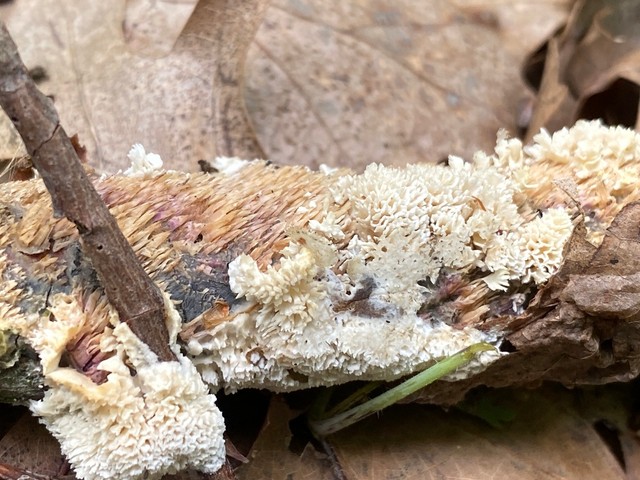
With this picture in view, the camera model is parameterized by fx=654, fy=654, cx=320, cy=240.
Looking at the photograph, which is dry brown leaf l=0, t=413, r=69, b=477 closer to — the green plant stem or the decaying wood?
the decaying wood

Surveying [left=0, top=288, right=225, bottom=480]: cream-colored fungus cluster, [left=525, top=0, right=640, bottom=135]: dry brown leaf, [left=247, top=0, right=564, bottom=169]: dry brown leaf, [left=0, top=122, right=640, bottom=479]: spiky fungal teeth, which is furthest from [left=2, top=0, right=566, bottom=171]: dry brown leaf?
[left=0, top=288, right=225, bottom=480]: cream-colored fungus cluster

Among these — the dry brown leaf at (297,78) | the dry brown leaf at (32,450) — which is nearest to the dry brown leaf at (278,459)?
the dry brown leaf at (32,450)

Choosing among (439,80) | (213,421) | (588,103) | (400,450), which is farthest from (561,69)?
(213,421)

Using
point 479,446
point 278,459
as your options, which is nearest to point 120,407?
point 278,459

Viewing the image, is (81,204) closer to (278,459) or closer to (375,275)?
(375,275)

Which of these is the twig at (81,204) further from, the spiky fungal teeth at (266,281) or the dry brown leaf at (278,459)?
the dry brown leaf at (278,459)

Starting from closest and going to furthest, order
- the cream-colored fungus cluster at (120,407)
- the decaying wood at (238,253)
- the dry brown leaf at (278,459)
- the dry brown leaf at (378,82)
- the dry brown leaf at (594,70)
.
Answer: the cream-colored fungus cluster at (120,407) → the decaying wood at (238,253) → the dry brown leaf at (278,459) → the dry brown leaf at (378,82) → the dry brown leaf at (594,70)
